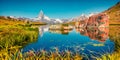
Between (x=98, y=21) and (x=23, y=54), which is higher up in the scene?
Result: (x=98, y=21)

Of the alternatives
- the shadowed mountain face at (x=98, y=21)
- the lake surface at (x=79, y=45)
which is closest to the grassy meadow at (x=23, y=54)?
the lake surface at (x=79, y=45)

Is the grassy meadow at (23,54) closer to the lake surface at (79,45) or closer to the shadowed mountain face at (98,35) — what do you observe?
the lake surface at (79,45)

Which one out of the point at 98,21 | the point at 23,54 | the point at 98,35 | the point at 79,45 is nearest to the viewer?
the point at 23,54

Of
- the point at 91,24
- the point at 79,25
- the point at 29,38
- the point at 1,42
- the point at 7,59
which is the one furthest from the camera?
the point at 79,25

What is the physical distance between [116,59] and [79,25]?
13171 cm

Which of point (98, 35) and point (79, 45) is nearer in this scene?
point (79, 45)

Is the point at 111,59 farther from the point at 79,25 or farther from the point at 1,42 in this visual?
the point at 79,25

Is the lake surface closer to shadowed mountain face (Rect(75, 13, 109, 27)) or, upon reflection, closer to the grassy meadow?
the grassy meadow

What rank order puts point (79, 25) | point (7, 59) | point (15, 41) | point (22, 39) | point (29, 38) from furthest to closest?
1. point (79, 25)
2. point (29, 38)
3. point (22, 39)
4. point (15, 41)
5. point (7, 59)

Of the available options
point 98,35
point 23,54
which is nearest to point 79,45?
point 23,54

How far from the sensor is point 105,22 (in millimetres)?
121000

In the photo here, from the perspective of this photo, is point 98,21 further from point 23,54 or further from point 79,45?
point 23,54

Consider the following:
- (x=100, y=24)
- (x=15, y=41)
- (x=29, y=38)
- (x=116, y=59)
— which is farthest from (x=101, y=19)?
(x=116, y=59)

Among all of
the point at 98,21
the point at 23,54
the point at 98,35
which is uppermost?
the point at 98,21
